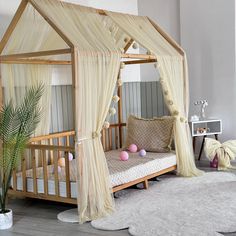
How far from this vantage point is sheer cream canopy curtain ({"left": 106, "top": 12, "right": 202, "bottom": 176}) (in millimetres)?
5171

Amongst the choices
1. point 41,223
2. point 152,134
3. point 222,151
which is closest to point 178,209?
point 41,223

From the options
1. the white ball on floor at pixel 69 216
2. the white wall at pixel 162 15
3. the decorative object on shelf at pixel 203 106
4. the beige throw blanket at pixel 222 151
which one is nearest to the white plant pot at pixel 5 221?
the white ball on floor at pixel 69 216

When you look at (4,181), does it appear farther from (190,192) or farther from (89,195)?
(190,192)

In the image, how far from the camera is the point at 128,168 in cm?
486

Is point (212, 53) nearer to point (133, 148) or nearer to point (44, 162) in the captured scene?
point (133, 148)

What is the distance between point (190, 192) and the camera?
16.2ft

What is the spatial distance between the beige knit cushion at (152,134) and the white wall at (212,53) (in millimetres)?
1204

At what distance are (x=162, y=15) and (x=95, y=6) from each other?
1365 mm

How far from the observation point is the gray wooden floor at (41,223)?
3.81 meters

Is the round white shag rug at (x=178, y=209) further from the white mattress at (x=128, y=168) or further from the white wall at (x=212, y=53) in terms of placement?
the white wall at (x=212, y=53)

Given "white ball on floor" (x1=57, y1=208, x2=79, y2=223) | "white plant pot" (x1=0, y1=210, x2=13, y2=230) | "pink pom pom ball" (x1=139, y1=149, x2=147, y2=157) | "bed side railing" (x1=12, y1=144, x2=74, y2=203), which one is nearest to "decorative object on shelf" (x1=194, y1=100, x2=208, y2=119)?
"pink pom pom ball" (x1=139, y1=149, x2=147, y2=157)

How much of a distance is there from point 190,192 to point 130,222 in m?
1.20

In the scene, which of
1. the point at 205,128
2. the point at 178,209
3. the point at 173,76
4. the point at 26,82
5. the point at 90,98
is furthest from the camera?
the point at 205,128

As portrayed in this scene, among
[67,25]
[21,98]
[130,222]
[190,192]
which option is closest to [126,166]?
[190,192]
